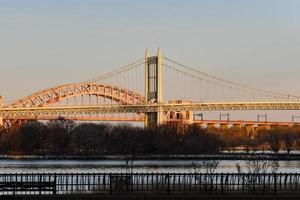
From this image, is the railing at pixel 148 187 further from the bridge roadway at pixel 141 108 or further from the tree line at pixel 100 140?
the bridge roadway at pixel 141 108

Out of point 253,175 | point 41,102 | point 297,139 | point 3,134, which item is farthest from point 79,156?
point 253,175

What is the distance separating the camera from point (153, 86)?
11081cm

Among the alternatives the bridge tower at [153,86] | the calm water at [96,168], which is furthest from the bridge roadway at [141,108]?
the calm water at [96,168]

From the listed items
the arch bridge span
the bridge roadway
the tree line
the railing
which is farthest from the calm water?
the arch bridge span

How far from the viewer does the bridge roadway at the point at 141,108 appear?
102062 mm

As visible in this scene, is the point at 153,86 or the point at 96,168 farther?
the point at 153,86

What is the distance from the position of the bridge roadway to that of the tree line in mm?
1950

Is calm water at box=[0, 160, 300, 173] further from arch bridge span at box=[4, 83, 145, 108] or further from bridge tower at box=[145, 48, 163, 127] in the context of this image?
arch bridge span at box=[4, 83, 145, 108]

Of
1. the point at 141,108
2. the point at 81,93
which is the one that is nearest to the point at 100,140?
the point at 141,108

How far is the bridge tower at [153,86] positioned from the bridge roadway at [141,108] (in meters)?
1.10

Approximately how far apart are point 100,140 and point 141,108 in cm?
596

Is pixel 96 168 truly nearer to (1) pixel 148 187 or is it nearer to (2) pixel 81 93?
(1) pixel 148 187

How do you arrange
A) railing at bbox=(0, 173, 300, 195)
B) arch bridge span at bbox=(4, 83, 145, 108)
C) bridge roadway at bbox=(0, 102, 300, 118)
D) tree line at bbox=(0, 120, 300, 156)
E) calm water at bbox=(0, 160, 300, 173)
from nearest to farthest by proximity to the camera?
railing at bbox=(0, 173, 300, 195), calm water at bbox=(0, 160, 300, 173), bridge roadway at bbox=(0, 102, 300, 118), tree line at bbox=(0, 120, 300, 156), arch bridge span at bbox=(4, 83, 145, 108)

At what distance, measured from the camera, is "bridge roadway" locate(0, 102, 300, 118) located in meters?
102
